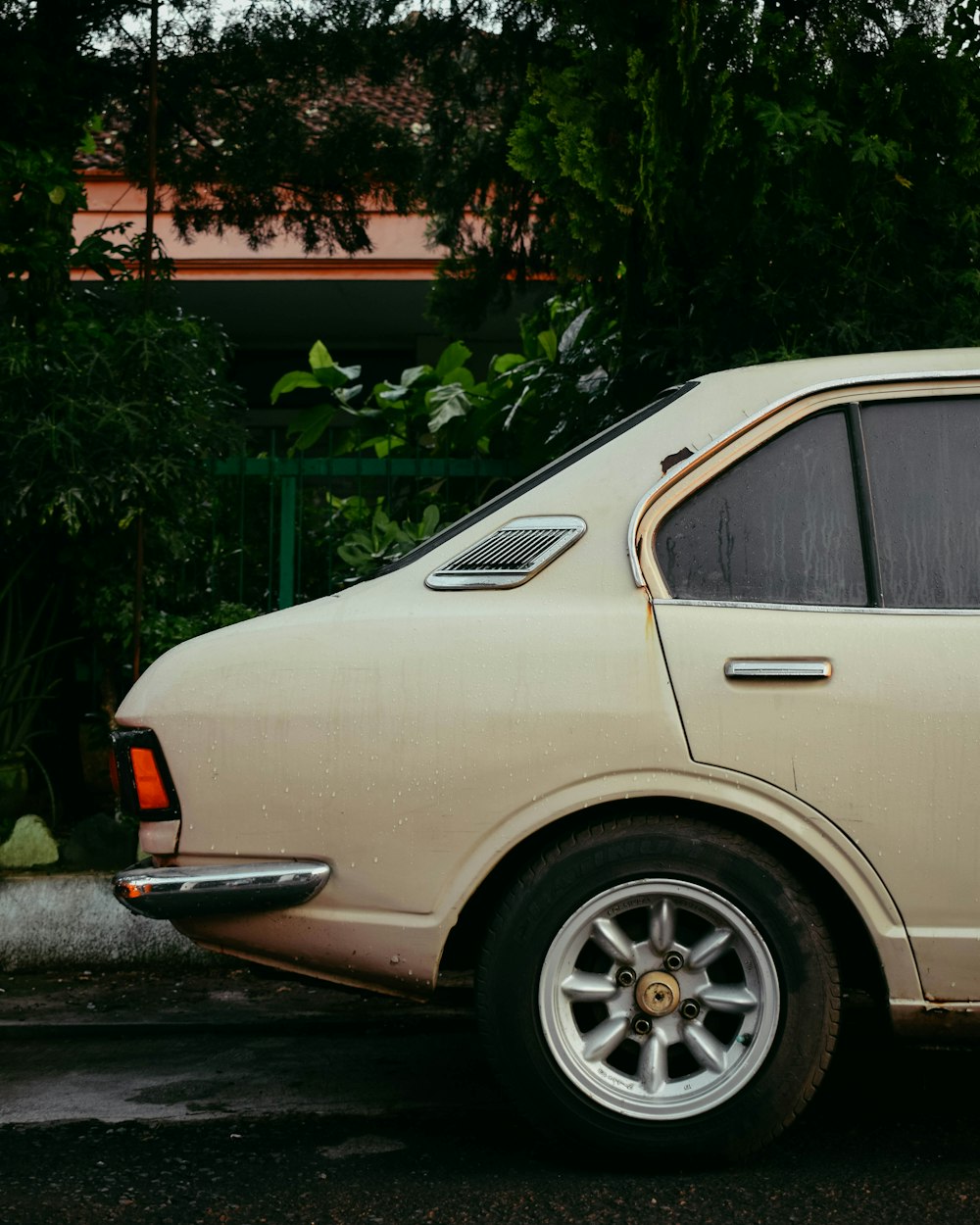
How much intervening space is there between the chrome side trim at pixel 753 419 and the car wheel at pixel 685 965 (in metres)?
0.62

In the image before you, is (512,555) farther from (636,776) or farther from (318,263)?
(318,263)

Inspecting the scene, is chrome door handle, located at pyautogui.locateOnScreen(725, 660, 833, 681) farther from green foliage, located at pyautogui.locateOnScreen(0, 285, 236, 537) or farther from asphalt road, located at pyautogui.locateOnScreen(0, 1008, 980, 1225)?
green foliage, located at pyautogui.locateOnScreen(0, 285, 236, 537)

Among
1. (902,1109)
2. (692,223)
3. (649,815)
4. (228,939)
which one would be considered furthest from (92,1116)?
(692,223)

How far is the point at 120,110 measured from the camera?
6.65m

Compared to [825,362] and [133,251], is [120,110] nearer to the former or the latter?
[133,251]

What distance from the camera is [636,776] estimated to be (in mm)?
3057

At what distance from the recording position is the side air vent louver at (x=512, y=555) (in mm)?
3191

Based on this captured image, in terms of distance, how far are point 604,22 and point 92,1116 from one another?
3.86 meters

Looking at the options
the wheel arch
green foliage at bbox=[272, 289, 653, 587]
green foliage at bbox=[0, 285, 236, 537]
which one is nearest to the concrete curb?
green foliage at bbox=[0, 285, 236, 537]

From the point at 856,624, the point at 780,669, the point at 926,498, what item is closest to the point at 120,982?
the point at 780,669

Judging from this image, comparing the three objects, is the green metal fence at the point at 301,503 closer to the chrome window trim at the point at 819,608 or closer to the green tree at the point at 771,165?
the green tree at the point at 771,165

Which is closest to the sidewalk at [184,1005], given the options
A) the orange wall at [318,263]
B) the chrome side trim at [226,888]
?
the chrome side trim at [226,888]

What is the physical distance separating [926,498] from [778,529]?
0.35m

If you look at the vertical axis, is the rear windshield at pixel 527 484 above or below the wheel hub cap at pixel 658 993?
above
